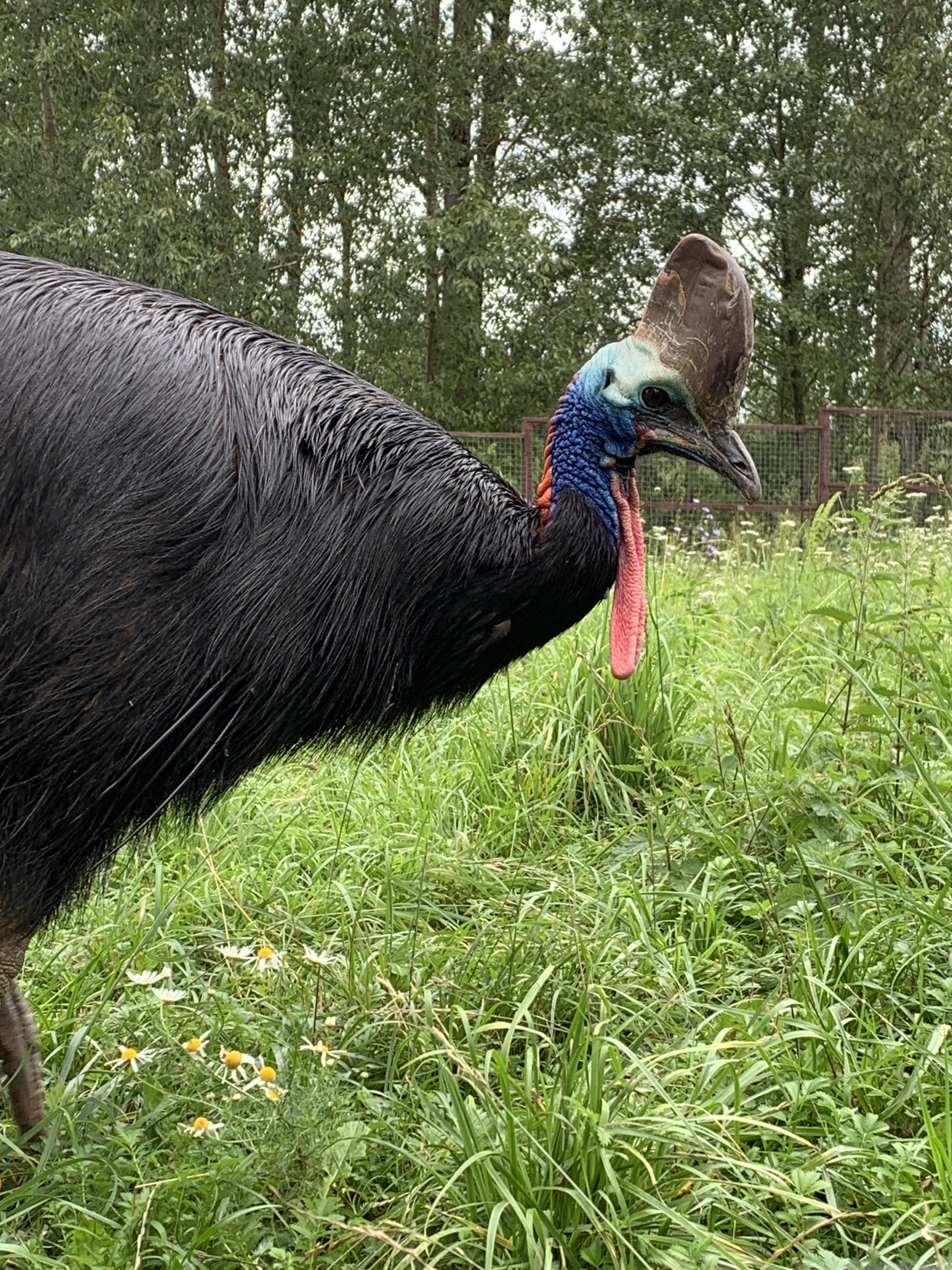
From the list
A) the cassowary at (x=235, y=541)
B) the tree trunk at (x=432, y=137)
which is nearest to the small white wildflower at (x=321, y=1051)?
the cassowary at (x=235, y=541)

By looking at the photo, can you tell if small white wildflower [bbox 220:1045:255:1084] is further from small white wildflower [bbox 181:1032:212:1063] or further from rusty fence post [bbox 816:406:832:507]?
rusty fence post [bbox 816:406:832:507]

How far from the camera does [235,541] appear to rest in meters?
1.83

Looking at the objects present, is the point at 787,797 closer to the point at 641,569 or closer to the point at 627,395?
the point at 641,569

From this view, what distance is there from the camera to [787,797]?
2.78 meters

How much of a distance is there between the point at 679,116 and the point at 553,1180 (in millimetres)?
15480

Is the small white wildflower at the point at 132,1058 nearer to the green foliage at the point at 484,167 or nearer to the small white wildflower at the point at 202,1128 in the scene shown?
the small white wildflower at the point at 202,1128

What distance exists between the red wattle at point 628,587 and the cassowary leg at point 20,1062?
3.79 feet

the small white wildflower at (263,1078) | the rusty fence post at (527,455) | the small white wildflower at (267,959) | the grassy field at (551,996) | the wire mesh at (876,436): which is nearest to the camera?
the grassy field at (551,996)

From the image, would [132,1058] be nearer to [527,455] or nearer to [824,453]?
[527,455]

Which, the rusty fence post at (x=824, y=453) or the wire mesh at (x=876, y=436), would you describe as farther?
the wire mesh at (x=876, y=436)

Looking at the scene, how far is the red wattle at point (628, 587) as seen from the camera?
87.9 inches

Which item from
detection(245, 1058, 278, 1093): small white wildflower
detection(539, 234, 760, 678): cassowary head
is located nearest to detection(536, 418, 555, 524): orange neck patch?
detection(539, 234, 760, 678): cassowary head

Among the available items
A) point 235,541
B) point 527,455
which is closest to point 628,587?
point 235,541

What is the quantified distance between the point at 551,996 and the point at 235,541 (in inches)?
43.5
